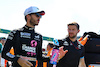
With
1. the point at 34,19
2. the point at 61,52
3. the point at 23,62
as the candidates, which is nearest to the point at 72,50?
the point at 61,52

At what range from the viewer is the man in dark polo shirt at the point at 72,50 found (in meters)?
3.16

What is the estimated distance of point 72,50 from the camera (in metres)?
3.21

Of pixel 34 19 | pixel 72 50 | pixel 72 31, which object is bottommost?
pixel 72 50

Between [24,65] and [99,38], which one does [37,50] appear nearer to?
[24,65]

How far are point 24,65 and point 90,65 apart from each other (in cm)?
187

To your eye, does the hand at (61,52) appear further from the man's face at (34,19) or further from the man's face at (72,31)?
the man's face at (34,19)

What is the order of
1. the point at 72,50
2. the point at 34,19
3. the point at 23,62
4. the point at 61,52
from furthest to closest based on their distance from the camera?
1. the point at 72,50
2. the point at 61,52
3. the point at 34,19
4. the point at 23,62

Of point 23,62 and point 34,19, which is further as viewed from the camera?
point 34,19

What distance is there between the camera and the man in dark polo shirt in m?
3.16

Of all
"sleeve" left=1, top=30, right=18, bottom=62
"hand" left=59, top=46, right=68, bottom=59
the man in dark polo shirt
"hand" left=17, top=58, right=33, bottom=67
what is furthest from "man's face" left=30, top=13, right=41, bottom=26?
the man in dark polo shirt

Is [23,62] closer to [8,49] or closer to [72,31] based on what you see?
[8,49]

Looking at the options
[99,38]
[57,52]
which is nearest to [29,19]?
[57,52]

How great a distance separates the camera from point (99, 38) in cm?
383

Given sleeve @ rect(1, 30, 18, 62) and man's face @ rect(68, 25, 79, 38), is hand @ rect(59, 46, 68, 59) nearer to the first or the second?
man's face @ rect(68, 25, 79, 38)
